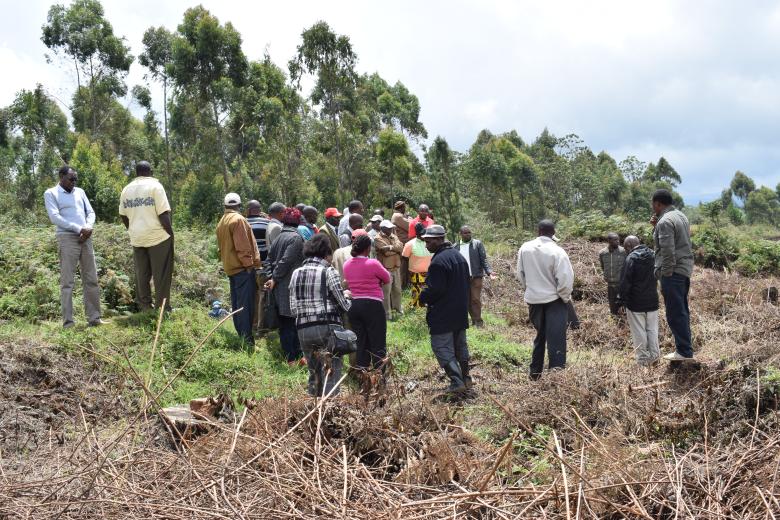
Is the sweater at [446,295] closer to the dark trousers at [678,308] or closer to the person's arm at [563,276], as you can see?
the person's arm at [563,276]

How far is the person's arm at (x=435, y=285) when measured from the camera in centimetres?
673

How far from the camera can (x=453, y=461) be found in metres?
4.09

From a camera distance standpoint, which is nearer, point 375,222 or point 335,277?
point 335,277

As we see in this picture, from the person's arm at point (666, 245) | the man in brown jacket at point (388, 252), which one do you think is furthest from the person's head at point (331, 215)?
the person's arm at point (666, 245)

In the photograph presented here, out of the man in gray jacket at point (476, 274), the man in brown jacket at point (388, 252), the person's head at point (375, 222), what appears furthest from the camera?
the man in gray jacket at point (476, 274)

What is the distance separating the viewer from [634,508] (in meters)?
3.37

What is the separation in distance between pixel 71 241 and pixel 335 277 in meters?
3.76

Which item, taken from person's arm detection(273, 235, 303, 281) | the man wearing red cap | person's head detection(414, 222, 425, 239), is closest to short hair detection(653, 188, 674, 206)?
person's arm detection(273, 235, 303, 281)

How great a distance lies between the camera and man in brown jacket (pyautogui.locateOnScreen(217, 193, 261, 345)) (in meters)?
7.73

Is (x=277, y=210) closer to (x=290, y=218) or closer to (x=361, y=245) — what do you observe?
(x=290, y=218)

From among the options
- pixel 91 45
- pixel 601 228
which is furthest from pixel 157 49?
pixel 601 228

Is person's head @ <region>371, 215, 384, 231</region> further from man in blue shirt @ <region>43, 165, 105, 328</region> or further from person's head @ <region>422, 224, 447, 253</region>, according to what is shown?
man in blue shirt @ <region>43, 165, 105, 328</region>

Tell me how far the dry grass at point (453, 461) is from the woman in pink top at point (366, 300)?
2.80 ft

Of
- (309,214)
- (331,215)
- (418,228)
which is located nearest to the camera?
(309,214)
